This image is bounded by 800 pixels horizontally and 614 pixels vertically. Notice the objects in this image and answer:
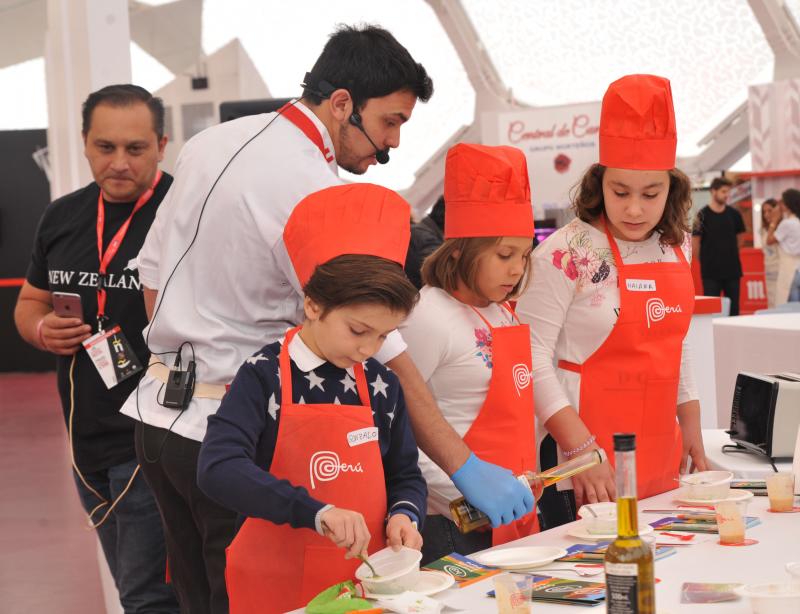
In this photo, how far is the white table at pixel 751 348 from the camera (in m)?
3.94

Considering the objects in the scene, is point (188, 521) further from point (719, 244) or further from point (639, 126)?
point (719, 244)

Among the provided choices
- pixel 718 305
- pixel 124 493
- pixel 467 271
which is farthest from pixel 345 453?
pixel 718 305

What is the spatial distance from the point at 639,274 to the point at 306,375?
3.22 feet

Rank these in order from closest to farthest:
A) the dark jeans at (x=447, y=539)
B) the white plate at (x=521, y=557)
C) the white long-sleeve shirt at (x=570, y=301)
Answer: the white plate at (x=521, y=557)
the dark jeans at (x=447, y=539)
the white long-sleeve shirt at (x=570, y=301)

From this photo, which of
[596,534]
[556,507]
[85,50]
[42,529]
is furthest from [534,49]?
[596,534]

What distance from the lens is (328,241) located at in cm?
178

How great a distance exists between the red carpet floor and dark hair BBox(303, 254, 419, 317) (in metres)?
2.83

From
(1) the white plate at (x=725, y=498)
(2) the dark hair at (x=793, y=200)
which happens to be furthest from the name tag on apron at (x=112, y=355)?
(2) the dark hair at (x=793, y=200)

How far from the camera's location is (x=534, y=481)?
2059mm

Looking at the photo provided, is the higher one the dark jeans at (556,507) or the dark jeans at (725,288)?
the dark jeans at (725,288)

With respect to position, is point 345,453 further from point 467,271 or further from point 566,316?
point 566,316

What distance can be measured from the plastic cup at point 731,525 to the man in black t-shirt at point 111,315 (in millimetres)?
1458

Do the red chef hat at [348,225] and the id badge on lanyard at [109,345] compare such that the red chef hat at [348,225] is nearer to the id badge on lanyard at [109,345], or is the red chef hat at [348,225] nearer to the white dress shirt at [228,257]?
the white dress shirt at [228,257]

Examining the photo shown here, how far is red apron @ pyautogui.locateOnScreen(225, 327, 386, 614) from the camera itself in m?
1.80
